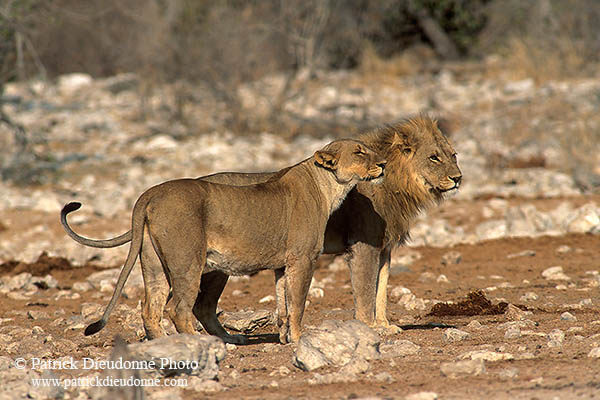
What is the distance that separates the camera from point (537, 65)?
72.0ft

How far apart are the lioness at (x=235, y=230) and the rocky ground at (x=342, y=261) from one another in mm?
436

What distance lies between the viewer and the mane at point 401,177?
25.7ft

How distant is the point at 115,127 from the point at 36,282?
10.2 meters

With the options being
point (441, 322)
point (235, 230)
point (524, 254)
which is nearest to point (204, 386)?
point (235, 230)

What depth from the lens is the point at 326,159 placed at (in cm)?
705

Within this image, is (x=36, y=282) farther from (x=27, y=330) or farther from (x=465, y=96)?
(x=465, y=96)

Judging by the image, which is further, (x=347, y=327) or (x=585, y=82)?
(x=585, y=82)

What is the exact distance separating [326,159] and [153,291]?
1642mm

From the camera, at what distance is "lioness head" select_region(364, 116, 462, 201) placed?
7.81m

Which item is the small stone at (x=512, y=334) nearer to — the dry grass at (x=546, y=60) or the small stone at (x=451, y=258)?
the small stone at (x=451, y=258)

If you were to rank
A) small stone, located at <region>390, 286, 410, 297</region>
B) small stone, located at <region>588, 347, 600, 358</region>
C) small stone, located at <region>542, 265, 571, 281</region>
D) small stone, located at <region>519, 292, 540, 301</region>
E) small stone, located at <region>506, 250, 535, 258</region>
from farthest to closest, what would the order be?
small stone, located at <region>506, 250, 535, 258</region>, small stone, located at <region>542, 265, 571, 281</region>, small stone, located at <region>390, 286, 410, 297</region>, small stone, located at <region>519, 292, 540, 301</region>, small stone, located at <region>588, 347, 600, 358</region>

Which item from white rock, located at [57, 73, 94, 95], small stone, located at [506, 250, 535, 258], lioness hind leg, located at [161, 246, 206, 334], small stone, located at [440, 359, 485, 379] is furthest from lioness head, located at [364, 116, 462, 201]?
white rock, located at [57, 73, 94, 95]

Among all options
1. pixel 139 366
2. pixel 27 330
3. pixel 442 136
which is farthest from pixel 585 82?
pixel 139 366

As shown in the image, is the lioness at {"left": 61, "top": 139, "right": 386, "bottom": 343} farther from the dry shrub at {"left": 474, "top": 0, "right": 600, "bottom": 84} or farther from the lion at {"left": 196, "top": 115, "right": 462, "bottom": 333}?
the dry shrub at {"left": 474, "top": 0, "right": 600, "bottom": 84}
